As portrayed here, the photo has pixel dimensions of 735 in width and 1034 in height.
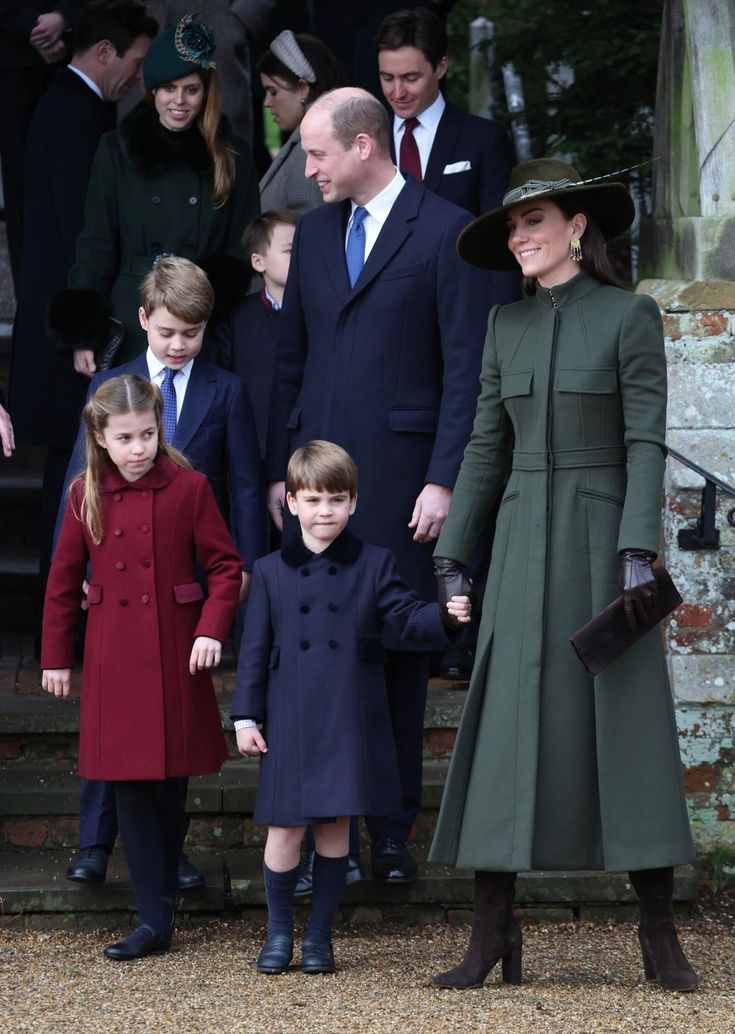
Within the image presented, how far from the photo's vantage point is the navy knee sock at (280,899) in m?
4.66

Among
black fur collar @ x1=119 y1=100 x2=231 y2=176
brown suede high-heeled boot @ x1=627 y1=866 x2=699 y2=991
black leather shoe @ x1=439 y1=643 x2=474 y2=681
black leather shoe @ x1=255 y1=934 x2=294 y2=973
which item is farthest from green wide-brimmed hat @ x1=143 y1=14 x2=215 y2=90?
brown suede high-heeled boot @ x1=627 y1=866 x2=699 y2=991

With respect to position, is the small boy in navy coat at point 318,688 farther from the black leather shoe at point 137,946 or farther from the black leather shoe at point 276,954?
the black leather shoe at point 137,946

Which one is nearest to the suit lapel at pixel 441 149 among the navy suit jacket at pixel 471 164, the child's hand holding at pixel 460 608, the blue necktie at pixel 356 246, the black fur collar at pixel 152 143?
the navy suit jacket at pixel 471 164

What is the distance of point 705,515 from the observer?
549 cm

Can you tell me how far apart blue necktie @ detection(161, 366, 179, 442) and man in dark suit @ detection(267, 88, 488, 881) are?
0.33m

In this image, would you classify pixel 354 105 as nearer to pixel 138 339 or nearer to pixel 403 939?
pixel 138 339

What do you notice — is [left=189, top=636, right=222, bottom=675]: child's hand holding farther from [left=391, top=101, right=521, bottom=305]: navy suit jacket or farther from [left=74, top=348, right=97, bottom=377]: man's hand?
[left=391, top=101, right=521, bottom=305]: navy suit jacket

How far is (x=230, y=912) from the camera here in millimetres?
5211

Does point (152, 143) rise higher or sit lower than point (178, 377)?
higher

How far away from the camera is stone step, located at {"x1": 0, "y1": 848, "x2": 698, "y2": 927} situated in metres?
5.15

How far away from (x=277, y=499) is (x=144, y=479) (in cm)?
52

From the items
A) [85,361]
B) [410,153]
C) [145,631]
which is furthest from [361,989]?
[410,153]

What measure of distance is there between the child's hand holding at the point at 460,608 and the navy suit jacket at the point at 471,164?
73.4 inches

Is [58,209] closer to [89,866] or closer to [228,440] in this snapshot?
[228,440]
